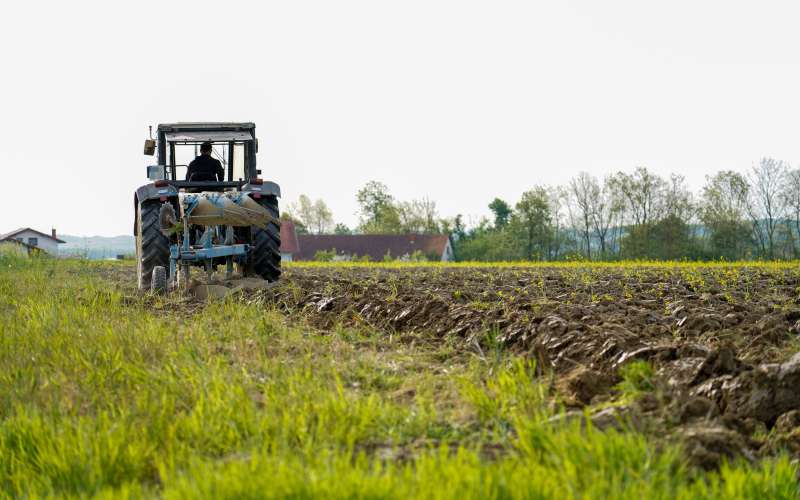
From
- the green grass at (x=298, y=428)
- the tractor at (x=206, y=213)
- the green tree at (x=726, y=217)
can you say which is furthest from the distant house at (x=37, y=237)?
the green grass at (x=298, y=428)

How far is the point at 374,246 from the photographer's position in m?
76.4

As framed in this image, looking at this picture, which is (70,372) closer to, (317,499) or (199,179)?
(317,499)

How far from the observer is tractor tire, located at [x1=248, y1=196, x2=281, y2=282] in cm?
1188

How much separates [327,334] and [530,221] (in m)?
72.5

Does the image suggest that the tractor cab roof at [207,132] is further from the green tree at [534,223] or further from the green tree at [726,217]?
the green tree at [534,223]

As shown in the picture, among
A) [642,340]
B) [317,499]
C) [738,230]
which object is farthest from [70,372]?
[738,230]

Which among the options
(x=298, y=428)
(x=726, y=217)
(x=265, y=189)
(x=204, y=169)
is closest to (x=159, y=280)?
(x=265, y=189)

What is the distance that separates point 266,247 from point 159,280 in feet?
5.10

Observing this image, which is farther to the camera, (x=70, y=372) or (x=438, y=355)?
(x=438, y=355)

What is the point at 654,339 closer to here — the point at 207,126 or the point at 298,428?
the point at 298,428

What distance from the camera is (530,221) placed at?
78438 millimetres

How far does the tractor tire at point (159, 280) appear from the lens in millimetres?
11023

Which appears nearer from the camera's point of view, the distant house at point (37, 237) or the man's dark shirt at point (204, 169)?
the man's dark shirt at point (204, 169)

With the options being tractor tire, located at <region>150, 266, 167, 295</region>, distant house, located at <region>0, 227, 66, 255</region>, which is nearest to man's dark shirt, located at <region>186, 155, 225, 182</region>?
tractor tire, located at <region>150, 266, 167, 295</region>
